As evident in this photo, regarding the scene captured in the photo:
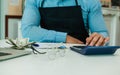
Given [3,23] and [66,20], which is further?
[3,23]

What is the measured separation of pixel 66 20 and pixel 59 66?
814mm

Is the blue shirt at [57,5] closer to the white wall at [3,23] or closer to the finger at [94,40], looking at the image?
the finger at [94,40]

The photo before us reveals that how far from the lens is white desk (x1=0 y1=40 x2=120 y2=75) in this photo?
62 centimetres

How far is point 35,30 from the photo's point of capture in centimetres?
140

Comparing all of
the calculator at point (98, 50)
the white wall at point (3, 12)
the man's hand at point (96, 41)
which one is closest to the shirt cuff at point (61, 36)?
the man's hand at point (96, 41)

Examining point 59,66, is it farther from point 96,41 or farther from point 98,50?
point 96,41

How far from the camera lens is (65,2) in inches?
59.4

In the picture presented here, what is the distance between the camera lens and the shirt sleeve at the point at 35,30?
1349 millimetres

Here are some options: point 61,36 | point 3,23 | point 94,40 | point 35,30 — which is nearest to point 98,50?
point 94,40

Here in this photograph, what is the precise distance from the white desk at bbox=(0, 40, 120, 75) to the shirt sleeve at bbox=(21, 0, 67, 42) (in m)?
0.52

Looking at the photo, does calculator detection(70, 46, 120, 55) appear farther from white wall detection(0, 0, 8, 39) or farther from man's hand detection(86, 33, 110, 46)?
white wall detection(0, 0, 8, 39)

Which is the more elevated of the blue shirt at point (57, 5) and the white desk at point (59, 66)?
the blue shirt at point (57, 5)

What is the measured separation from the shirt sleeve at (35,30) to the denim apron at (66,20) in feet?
0.16

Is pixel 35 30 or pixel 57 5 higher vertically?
pixel 57 5
